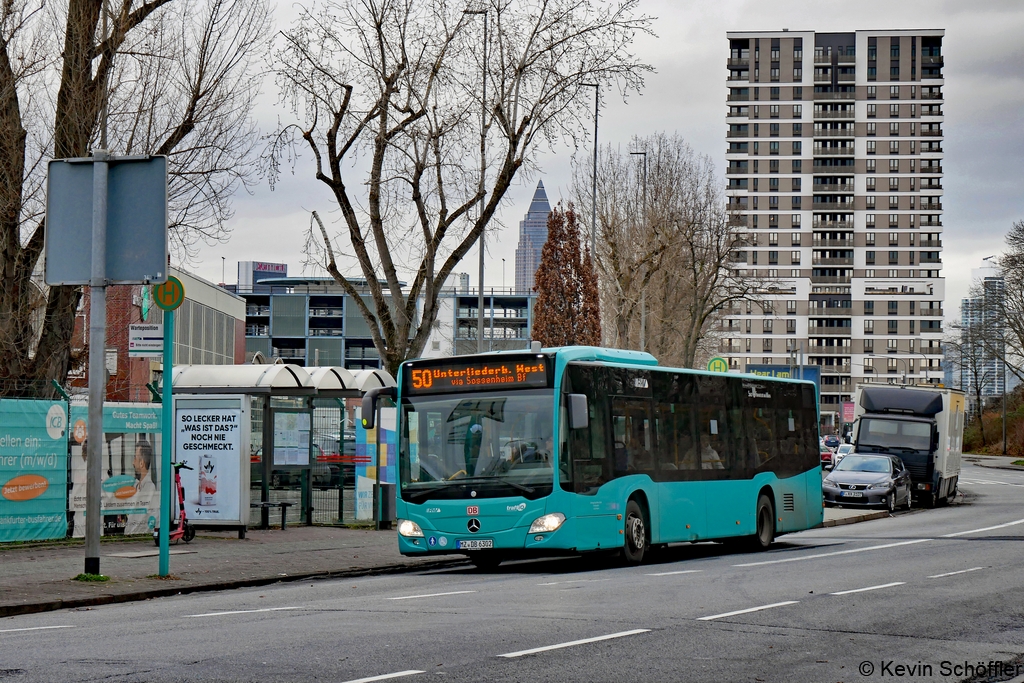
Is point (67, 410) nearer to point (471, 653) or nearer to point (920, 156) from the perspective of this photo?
point (471, 653)

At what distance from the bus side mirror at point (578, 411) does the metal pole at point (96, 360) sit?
5830 millimetres

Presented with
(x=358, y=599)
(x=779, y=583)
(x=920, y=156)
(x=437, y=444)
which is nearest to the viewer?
(x=358, y=599)

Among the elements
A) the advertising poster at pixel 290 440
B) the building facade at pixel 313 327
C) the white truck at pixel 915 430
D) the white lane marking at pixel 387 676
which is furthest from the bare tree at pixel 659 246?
the building facade at pixel 313 327

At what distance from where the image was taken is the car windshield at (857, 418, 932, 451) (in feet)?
128

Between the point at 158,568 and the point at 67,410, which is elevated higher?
the point at 67,410

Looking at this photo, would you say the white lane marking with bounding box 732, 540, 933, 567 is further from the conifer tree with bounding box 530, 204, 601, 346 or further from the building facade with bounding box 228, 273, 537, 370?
the building facade with bounding box 228, 273, 537, 370

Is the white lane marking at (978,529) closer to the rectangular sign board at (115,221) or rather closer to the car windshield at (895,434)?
the car windshield at (895,434)

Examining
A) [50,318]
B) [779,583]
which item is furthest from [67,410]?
[779,583]

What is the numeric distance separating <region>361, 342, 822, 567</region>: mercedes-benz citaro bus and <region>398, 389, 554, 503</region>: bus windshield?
13 millimetres

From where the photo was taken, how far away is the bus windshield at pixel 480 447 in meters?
17.1

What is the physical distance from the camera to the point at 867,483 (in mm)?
35188

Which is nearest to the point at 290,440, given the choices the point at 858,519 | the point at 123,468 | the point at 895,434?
the point at 123,468

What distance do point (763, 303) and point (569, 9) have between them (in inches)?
1277

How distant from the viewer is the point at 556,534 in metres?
16.8
